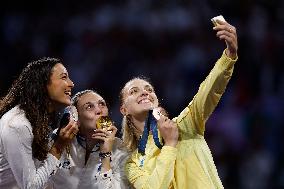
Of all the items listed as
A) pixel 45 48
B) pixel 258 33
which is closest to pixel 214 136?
pixel 258 33

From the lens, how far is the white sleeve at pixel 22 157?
156 inches

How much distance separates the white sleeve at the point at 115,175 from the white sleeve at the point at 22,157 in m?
0.37

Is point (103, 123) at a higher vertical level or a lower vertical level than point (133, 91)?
lower

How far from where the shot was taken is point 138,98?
4.50 metres

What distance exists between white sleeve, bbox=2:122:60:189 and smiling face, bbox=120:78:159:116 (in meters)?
0.77

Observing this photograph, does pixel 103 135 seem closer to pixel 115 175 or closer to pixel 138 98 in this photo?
pixel 115 175

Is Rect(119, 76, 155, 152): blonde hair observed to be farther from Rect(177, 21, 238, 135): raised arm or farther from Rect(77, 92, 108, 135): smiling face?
Rect(177, 21, 238, 135): raised arm

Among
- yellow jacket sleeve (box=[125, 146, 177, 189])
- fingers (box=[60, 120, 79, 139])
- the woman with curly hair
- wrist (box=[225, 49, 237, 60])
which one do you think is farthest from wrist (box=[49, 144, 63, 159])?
wrist (box=[225, 49, 237, 60])

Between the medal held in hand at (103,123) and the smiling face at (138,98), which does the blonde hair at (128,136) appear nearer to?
the smiling face at (138,98)

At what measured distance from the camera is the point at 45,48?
28.3 feet

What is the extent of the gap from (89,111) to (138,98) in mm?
327

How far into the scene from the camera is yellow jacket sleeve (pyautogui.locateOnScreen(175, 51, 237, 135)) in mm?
3916

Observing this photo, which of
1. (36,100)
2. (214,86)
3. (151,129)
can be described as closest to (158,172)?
(151,129)

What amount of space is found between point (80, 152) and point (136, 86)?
0.56 meters
